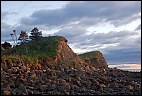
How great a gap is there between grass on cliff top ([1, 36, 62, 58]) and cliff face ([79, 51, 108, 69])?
7.94m

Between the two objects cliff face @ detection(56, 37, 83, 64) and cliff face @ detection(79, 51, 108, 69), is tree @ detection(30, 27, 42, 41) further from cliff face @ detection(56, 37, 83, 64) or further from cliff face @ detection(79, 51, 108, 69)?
cliff face @ detection(79, 51, 108, 69)

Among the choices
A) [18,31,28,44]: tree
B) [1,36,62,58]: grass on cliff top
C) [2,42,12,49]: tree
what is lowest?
[1,36,62,58]: grass on cliff top

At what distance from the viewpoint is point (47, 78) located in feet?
125

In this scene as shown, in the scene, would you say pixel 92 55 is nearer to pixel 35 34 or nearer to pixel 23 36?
pixel 35 34

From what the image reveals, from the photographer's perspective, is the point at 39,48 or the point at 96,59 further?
the point at 96,59

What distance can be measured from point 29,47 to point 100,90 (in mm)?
24273

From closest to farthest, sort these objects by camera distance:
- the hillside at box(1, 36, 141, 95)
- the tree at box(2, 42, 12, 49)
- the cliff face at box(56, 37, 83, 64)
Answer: the hillside at box(1, 36, 141, 95), the cliff face at box(56, 37, 83, 64), the tree at box(2, 42, 12, 49)

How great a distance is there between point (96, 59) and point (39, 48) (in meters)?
14.9

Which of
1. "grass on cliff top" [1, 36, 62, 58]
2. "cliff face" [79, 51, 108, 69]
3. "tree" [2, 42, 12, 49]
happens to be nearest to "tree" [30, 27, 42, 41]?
"grass on cliff top" [1, 36, 62, 58]

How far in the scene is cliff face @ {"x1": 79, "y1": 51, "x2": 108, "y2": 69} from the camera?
2661 inches

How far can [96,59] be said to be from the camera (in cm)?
6950

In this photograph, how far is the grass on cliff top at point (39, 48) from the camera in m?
52.8

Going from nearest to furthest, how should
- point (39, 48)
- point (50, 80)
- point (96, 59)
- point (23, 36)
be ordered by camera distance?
point (50, 80) < point (39, 48) < point (23, 36) < point (96, 59)

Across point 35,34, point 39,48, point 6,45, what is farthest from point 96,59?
point 6,45
